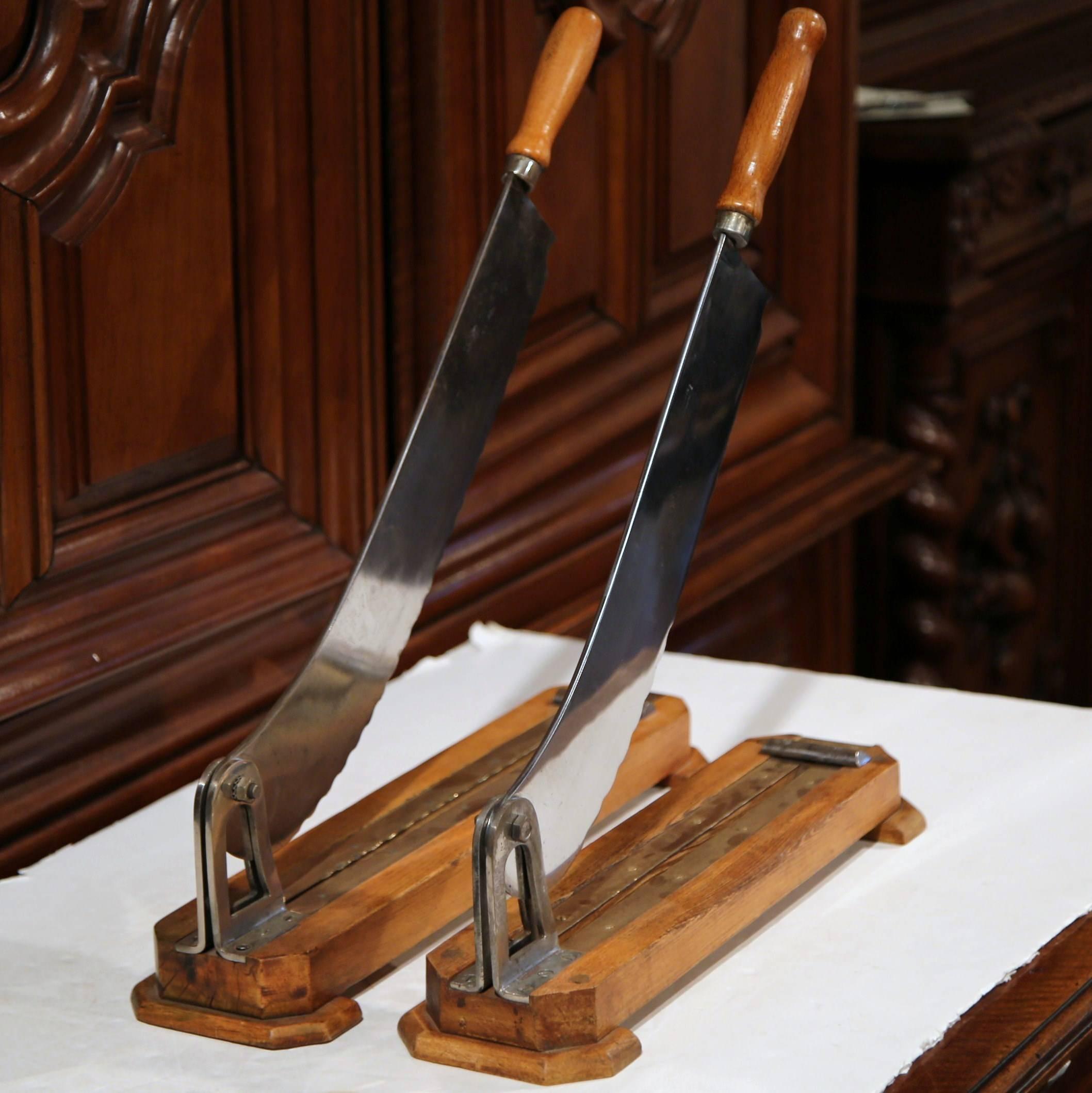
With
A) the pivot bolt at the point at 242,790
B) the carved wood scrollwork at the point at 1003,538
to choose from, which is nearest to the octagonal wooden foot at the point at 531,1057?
the pivot bolt at the point at 242,790

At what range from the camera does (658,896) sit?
2.43 ft

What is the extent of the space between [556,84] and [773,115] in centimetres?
10

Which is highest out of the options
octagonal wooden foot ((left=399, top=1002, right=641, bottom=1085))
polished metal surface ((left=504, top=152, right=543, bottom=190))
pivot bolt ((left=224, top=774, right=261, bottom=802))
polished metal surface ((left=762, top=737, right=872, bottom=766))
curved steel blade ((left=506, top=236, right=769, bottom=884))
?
polished metal surface ((left=504, top=152, right=543, bottom=190))

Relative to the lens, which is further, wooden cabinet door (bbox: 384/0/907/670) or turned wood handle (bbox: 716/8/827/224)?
wooden cabinet door (bbox: 384/0/907/670)

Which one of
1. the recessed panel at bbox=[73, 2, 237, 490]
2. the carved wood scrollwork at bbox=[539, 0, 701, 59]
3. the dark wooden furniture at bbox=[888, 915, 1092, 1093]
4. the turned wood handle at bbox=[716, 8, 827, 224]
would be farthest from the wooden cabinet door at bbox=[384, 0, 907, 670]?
the dark wooden furniture at bbox=[888, 915, 1092, 1093]

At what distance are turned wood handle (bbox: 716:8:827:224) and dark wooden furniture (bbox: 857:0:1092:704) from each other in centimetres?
100

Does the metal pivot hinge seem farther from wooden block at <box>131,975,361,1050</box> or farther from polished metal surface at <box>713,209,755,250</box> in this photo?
polished metal surface at <box>713,209,755,250</box>

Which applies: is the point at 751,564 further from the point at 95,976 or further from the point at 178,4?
the point at 95,976

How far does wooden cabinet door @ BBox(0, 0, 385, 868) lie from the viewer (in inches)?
35.2

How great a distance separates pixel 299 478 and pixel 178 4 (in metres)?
0.27

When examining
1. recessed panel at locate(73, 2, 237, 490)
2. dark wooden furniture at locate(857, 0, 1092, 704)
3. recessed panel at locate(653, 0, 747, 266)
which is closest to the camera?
recessed panel at locate(73, 2, 237, 490)

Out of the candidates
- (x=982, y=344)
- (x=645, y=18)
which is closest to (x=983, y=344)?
(x=982, y=344)

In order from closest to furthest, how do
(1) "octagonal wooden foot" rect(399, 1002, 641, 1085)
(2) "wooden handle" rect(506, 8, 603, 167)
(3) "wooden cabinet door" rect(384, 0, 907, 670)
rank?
(1) "octagonal wooden foot" rect(399, 1002, 641, 1085)
(2) "wooden handle" rect(506, 8, 603, 167)
(3) "wooden cabinet door" rect(384, 0, 907, 670)

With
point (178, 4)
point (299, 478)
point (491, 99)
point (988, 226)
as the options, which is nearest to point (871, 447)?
point (988, 226)
